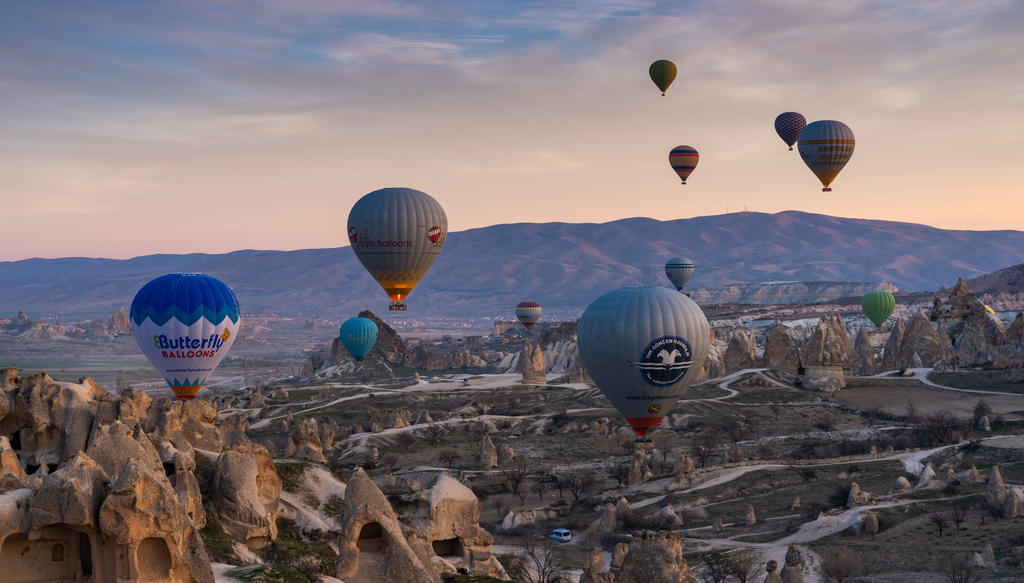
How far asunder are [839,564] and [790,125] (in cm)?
9322

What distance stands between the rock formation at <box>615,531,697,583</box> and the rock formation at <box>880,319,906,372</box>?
122m

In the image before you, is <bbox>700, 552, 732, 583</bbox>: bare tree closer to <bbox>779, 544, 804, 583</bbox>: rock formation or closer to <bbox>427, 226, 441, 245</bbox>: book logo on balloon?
<bbox>779, 544, 804, 583</bbox>: rock formation

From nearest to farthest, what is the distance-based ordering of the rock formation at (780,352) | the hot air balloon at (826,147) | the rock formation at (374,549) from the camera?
1. the rock formation at (374,549)
2. the hot air balloon at (826,147)
3. the rock formation at (780,352)

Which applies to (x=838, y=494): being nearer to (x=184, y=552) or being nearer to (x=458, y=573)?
(x=458, y=573)

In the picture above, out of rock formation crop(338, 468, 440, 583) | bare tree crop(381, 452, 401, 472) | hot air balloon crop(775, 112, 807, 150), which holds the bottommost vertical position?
bare tree crop(381, 452, 401, 472)

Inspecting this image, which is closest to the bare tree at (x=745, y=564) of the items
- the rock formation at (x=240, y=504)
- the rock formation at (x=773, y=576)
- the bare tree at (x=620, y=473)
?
the rock formation at (x=773, y=576)

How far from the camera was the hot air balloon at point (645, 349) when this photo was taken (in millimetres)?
65312

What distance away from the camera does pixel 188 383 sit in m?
64.2

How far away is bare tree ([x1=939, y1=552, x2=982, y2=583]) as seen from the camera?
42.4m

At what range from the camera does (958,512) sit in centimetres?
5366

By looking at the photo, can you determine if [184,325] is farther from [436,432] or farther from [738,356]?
[738,356]

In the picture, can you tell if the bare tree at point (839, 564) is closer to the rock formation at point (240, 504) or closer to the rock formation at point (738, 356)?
the rock formation at point (240, 504)

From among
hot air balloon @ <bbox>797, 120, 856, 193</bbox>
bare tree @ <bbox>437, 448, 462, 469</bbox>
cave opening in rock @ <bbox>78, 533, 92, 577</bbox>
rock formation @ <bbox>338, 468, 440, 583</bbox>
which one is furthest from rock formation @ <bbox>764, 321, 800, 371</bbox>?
cave opening in rock @ <bbox>78, 533, 92, 577</bbox>

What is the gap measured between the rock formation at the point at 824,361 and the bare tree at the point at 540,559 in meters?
73.5
